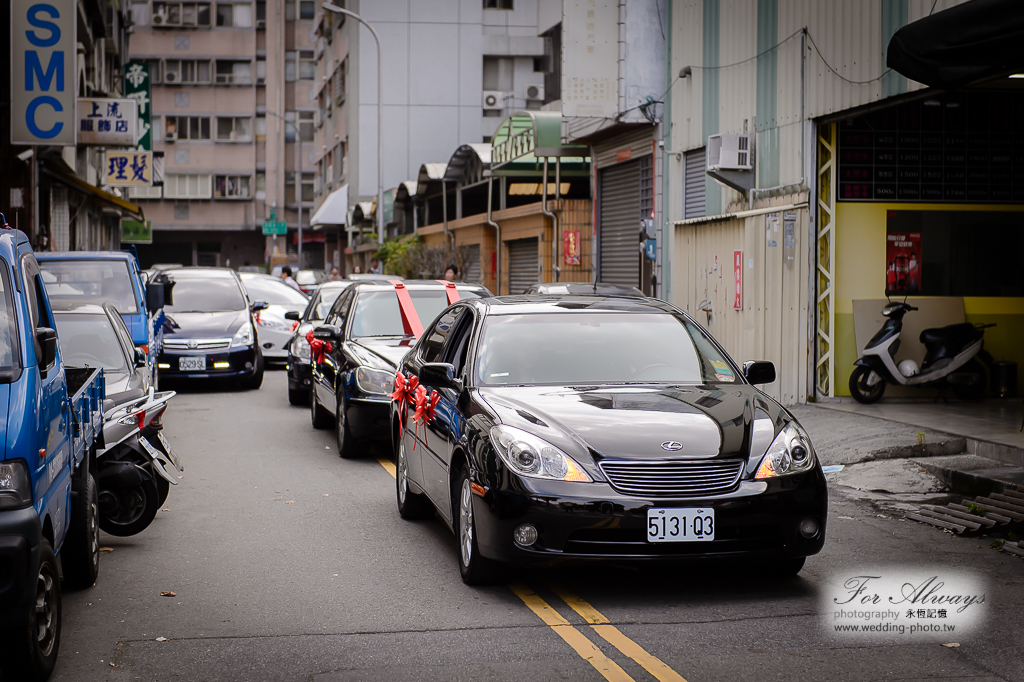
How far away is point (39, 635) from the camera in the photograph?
465 centimetres

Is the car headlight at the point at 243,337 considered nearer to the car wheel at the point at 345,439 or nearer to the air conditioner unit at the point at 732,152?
the car wheel at the point at 345,439

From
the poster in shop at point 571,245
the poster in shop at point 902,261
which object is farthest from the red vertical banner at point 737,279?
the poster in shop at point 571,245

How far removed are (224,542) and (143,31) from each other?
72.4m

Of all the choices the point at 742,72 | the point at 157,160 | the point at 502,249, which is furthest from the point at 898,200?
the point at 157,160

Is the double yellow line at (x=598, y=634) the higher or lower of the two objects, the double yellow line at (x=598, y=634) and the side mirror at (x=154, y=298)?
the lower

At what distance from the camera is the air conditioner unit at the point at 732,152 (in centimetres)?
1502

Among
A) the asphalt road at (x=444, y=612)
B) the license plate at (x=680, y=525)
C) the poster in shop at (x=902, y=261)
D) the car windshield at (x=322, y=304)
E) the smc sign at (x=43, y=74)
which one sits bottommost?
the asphalt road at (x=444, y=612)

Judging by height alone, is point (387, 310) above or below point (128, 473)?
above

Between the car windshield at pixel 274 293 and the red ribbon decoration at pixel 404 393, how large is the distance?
1431cm

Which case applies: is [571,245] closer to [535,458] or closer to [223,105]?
[535,458]

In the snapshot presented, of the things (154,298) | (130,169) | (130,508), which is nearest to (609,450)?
(130,508)

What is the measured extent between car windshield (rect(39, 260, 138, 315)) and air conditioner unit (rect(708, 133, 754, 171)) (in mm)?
7659

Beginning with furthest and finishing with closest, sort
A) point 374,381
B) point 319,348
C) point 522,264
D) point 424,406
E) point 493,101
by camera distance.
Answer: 1. point 493,101
2. point 522,264
3. point 319,348
4. point 374,381
5. point 424,406

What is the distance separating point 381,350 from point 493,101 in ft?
137
